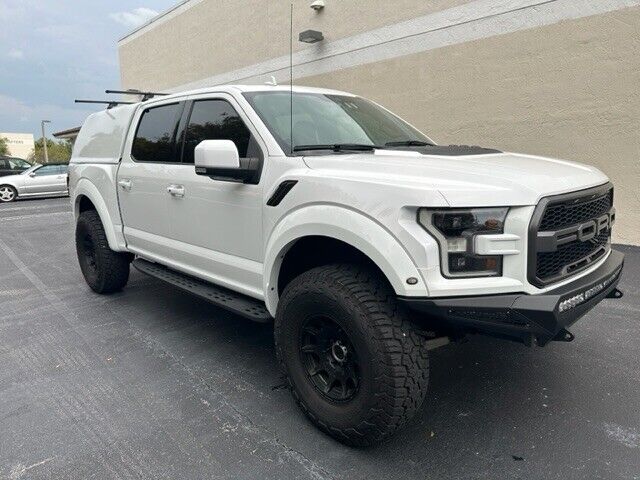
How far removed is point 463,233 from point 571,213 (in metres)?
0.66

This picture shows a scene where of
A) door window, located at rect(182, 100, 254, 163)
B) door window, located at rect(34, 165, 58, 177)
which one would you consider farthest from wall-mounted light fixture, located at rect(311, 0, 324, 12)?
door window, located at rect(34, 165, 58, 177)

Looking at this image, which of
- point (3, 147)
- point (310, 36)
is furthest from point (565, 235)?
point (3, 147)

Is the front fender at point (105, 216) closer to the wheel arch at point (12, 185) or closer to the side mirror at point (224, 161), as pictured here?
the side mirror at point (224, 161)

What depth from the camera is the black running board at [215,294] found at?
313 centimetres

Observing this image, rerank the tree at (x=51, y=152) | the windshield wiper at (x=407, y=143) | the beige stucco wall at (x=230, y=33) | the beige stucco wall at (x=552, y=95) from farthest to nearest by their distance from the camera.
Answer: the tree at (x=51, y=152)
the beige stucco wall at (x=230, y=33)
the beige stucco wall at (x=552, y=95)
the windshield wiper at (x=407, y=143)

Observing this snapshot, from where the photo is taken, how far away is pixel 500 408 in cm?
288

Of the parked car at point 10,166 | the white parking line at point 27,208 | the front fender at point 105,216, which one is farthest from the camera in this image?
the parked car at point 10,166

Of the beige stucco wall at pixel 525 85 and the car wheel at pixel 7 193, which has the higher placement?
the beige stucco wall at pixel 525 85

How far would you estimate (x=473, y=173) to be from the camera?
230 cm

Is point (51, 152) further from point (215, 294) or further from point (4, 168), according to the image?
point (215, 294)

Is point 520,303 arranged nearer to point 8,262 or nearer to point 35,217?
point 8,262

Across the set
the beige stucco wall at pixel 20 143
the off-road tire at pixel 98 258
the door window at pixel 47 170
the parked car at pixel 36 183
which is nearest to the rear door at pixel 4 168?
the parked car at pixel 36 183

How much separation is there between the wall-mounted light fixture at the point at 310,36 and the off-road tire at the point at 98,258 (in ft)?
22.4

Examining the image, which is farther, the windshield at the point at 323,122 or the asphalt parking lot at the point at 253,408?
the windshield at the point at 323,122
